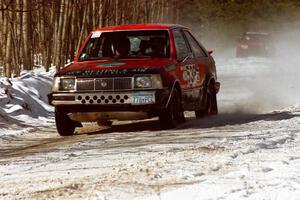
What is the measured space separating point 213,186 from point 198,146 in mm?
2309

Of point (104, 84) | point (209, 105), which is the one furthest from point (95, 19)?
point (104, 84)

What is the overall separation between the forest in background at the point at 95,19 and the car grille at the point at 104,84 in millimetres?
1841

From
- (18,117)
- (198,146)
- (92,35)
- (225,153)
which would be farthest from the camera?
(18,117)

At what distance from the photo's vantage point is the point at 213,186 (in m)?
5.26

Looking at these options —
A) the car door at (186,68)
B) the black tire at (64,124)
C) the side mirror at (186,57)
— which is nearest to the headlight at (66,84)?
the black tire at (64,124)

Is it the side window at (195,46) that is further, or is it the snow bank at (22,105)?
the side window at (195,46)

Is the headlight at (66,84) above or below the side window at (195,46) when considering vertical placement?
below

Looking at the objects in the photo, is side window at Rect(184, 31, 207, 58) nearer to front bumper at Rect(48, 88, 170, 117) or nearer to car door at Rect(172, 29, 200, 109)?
car door at Rect(172, 29, 200, 109)

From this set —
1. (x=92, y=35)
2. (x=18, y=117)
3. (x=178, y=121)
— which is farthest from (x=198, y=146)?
(x=18, y=117)

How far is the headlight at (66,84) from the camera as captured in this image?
387 inches

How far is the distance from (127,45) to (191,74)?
3.77 feet

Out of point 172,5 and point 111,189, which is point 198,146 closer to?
point 111,189

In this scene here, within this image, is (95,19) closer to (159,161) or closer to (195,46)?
(195,46)

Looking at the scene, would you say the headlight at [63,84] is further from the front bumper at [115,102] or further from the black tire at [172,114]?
the black tire at [172,114]
